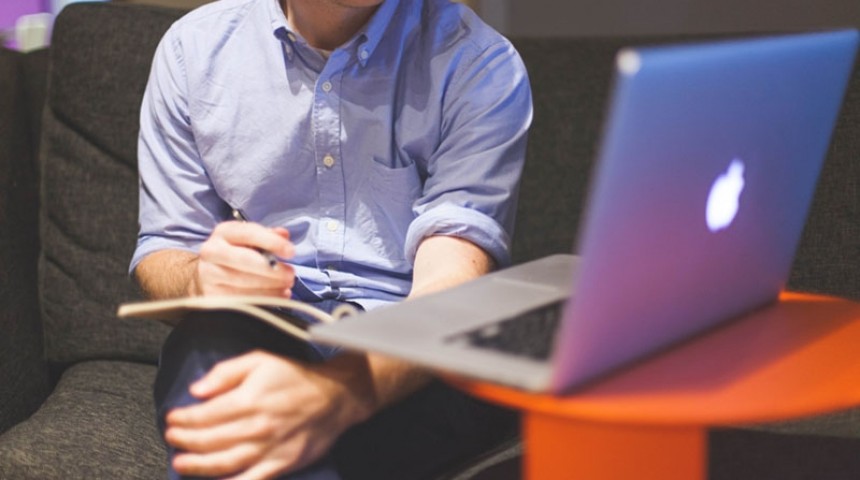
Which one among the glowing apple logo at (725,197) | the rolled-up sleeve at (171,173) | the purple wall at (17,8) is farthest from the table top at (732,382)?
the purple wall at (17,8)

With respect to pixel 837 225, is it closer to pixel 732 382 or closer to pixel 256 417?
pixel 732 382

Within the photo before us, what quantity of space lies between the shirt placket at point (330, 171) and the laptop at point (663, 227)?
391 mm

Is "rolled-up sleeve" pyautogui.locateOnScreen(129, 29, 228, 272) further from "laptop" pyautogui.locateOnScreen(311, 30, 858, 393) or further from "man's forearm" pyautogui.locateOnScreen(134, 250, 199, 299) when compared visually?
"laptop" pyautogui.locateOnScreen(311, 30, 858, 393)

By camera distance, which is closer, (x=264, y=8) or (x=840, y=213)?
(x=264, y=8)

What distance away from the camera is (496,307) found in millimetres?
994

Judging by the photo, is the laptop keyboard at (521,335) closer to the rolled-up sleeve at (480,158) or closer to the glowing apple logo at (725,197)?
the glowing apple logo at (725,197)

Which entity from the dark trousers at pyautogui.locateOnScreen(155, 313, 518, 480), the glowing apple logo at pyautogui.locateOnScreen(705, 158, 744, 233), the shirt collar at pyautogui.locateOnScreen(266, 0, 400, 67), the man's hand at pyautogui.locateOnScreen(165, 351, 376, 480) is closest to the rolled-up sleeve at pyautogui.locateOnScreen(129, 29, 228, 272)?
the shirt collar at pyautogui.locateOnScreen(266, 0, 400, 67)

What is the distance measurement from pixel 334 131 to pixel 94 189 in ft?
1.74

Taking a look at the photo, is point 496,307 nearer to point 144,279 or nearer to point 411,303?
point 411,303

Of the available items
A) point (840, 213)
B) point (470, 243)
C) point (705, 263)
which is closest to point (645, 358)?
point (705, 263)

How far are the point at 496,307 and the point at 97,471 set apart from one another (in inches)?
24.4

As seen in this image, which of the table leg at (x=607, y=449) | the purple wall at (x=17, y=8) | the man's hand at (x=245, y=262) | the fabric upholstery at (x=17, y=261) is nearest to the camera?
the table leg at (x=607, y=449)

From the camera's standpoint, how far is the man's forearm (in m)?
1.36

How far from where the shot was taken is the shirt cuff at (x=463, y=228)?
129 centimetres
